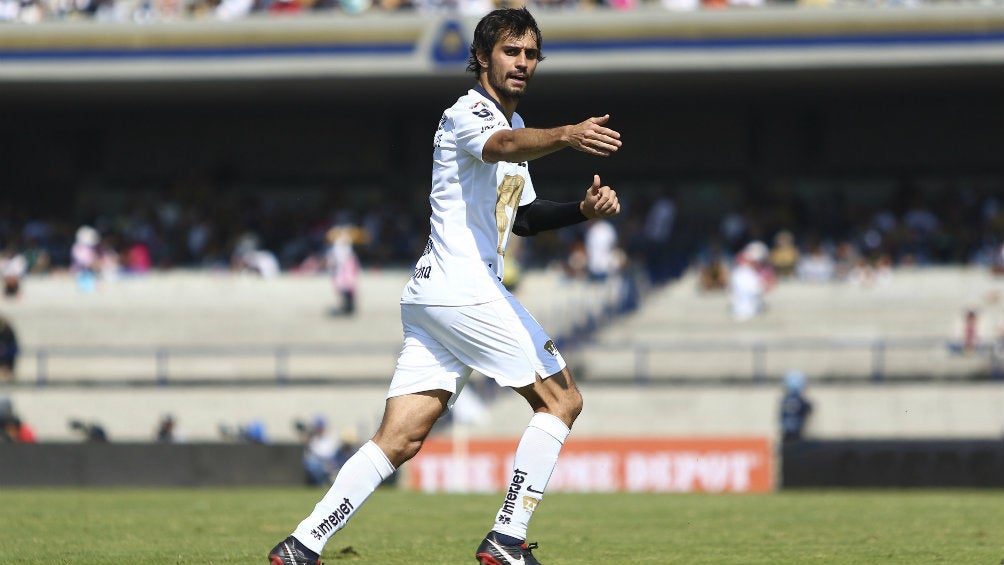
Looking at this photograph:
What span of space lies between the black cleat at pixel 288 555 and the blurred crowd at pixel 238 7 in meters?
23.5

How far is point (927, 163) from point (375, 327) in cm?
1321

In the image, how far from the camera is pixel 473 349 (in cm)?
676

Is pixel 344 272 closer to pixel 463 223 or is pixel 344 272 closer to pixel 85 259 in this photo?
pixel 85 259

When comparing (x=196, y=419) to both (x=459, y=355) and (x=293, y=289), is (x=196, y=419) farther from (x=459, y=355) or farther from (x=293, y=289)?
(x=459, y=355)

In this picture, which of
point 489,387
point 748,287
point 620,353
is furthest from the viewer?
→ point 748,287

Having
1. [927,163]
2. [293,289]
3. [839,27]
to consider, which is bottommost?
[293,289]

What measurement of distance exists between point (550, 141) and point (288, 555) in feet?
6.89

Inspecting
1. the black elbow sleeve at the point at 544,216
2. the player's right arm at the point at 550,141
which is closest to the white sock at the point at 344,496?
the black elbow sleeve at the point at 544,216

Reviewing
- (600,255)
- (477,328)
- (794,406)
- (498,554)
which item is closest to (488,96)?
(477,328)

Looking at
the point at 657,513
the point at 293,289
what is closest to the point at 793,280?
the point at 293,289

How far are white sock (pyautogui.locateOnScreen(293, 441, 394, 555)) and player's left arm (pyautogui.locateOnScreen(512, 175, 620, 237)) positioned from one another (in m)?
1.33

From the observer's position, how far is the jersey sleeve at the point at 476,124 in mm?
6570

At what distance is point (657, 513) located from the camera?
40.6 feet

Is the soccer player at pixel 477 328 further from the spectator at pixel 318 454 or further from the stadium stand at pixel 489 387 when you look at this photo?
the stadium stand at pixel 489 387
